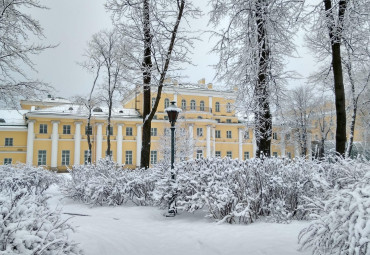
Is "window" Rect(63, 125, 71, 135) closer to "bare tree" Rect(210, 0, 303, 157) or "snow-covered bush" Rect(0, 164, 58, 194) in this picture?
"snow-covered bush" Rect(0, 164, 58, 194)

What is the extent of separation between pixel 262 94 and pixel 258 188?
20.2ft

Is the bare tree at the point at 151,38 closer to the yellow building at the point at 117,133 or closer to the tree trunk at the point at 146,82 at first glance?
the tree trunk at the point at 146,82

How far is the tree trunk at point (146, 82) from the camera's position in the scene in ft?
39.4

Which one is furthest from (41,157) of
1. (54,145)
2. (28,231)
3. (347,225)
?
(347,225)

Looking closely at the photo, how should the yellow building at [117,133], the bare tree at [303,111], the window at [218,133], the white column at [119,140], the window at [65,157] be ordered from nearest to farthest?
1. the bare tree at [303,111]
2. the yellow building at [117,133]
3. the window at [65,157]
4. the white column at [119,140]
5. the window at [218,133]

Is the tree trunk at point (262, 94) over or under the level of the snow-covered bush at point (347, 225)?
over

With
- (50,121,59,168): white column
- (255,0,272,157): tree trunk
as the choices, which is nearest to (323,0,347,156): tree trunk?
(255,0,272,157): tree trunk

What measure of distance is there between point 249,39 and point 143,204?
631 cm

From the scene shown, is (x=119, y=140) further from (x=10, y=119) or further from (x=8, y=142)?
(x=10, y=119)

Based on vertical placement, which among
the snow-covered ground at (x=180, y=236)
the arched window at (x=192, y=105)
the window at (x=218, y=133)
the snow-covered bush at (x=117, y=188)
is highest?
the arched window at (x=192, y=105)

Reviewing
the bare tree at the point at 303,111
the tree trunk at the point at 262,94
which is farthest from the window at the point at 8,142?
the tree trunk at the point at 262,94

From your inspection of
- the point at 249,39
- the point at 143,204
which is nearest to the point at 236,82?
the point at 249,39

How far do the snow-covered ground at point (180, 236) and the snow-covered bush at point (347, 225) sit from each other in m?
0.79

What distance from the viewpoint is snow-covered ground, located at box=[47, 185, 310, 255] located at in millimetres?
4504
